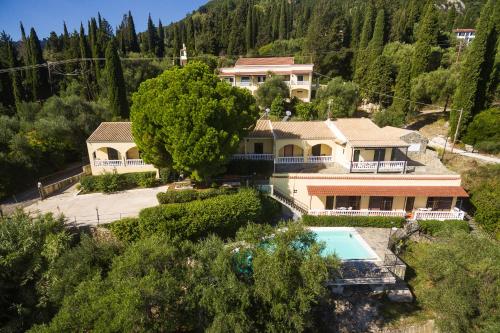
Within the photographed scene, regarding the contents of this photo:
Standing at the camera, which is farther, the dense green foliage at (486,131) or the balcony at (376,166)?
the dense green foliage at (486,131)

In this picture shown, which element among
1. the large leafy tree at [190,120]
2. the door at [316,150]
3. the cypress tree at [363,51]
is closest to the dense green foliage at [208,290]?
the large leafy tree at [190,120]

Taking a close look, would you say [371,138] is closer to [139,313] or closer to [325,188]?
[325,188]

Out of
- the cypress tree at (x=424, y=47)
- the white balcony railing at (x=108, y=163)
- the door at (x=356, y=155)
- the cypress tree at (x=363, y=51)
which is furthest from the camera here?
the cypress tree at (x=363, y=51)

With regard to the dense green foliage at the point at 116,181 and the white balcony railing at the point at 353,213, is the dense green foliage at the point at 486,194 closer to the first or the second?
the white balcony railing at the point at 353,213

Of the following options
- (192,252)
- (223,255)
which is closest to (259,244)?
(223,255)

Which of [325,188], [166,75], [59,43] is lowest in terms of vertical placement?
[325,188]

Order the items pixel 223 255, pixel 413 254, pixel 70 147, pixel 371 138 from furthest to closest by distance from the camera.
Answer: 1. pixel 70 147
2. pixel 371 138
3. pixel 413 254
4. pixel 223 255
